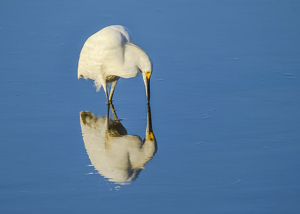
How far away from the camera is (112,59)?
692 cm

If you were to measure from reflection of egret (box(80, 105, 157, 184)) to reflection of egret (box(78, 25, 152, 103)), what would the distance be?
2.06ft

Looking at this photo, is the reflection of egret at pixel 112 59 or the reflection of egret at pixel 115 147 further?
the reflection of egret at pixel 112 59

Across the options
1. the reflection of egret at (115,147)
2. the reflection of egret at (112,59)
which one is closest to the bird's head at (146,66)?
the reflection of egret at (112,59)

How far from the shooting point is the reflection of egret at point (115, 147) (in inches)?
206

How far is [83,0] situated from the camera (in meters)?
11.3

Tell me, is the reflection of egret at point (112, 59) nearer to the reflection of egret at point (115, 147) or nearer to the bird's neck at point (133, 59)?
the bird's neck at point (133, 59)

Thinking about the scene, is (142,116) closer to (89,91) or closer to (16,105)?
(89,91)

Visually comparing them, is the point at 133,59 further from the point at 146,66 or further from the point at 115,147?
the point at 115,147

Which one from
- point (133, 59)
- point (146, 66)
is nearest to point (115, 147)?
point (146, 66)

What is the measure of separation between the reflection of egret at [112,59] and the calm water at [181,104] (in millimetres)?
323

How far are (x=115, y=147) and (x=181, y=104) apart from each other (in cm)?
155

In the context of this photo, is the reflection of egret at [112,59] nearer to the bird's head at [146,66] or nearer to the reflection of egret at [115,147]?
the bird's head at [146,66]

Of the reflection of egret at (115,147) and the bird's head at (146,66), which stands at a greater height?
the bird's head at (146,66)

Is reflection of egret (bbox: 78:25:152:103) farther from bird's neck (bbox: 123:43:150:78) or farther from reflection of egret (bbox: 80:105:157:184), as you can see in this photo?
reflection of egret (bbox: 80:105:157:184)
